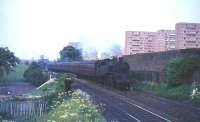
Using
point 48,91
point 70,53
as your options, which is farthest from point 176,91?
point 70,53

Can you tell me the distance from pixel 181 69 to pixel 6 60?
4107 centimetres

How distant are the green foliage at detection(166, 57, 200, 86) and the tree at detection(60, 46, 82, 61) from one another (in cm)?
6889

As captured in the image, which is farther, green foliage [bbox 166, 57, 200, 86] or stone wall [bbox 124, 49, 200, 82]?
stone wall [bbox 124, 49, 200, 82]

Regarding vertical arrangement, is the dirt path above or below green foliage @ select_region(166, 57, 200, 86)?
below

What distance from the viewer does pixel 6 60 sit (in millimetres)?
59250

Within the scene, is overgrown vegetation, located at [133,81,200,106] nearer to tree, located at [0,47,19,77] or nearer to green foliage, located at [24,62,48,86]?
green foliage, located at [24,62,48,86]

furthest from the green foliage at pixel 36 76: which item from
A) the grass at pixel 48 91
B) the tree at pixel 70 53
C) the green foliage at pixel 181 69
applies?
the green foliage at pixel 181 69

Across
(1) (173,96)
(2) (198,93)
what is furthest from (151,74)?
(2) (198,93)

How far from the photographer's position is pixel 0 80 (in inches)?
2349

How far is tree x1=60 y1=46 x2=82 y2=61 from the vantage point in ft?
312

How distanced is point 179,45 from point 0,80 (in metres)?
35.7

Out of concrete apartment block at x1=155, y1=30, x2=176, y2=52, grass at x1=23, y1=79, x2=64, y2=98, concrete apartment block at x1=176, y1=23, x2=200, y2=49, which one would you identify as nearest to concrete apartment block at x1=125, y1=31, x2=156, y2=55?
concrete apartment block at x1=155, y1=30, x2=176, y2=52

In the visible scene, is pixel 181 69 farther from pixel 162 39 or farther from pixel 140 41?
pixel 140 41

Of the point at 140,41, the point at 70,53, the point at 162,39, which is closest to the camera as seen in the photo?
the point at 162,39
